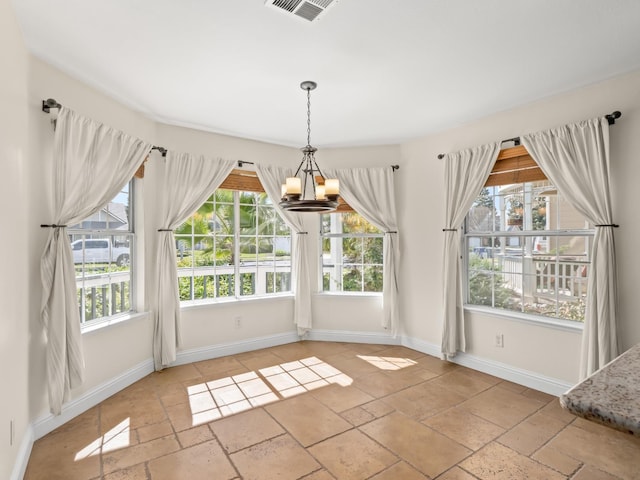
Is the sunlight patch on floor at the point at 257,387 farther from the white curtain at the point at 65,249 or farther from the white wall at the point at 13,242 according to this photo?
the white wall at the point at 13,242

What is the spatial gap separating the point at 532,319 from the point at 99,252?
164 inches

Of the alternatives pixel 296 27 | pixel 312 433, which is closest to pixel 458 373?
pixel 312 433

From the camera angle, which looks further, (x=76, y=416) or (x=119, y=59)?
(x=76, y=416)

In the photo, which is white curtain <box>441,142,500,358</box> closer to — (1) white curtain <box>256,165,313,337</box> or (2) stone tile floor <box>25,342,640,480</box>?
(2) stone tile floor <box>25,342,640,480</box>

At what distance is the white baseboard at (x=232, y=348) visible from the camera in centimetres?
407

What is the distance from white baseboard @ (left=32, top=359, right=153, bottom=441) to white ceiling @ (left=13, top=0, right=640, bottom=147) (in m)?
2.61

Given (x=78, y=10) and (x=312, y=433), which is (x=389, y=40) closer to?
(x=78, y=10)

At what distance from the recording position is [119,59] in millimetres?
2617

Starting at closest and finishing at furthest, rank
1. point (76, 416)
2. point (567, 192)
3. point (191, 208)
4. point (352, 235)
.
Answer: point (76, 416) → point (567, 192) → point (191, 208) → point (352, 235)

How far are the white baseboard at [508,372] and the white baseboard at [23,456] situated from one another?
12.7ft

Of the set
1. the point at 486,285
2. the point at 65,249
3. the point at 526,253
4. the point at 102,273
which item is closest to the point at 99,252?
the point at 102,273

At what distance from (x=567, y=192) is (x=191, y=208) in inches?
147

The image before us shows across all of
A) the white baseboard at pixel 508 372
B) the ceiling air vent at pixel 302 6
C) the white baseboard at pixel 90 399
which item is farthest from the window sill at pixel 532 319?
the white baseboard at pixel 90 399

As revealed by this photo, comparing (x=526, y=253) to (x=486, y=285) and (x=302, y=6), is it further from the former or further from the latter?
(x=302, y=6)
